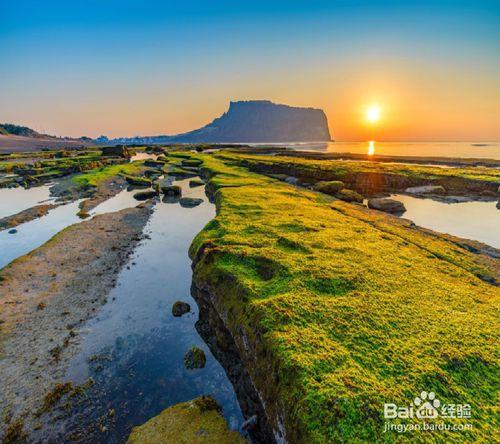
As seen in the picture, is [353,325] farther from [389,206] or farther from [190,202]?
[190,202]

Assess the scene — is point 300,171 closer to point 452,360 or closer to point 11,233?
point 11,233

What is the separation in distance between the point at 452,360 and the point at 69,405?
11971mm

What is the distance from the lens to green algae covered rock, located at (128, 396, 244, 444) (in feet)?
25.9

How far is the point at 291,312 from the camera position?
8.54 m

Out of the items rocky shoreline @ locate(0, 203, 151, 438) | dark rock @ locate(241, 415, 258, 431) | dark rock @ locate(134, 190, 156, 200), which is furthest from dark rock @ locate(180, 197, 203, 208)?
dark rock @ locate(241, 415, 258, 431)

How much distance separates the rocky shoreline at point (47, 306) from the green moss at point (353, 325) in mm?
6671

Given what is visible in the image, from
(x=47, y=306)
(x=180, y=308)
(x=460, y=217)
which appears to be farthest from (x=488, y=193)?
(x=47, y=306)

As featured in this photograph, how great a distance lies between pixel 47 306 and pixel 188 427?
443 inches

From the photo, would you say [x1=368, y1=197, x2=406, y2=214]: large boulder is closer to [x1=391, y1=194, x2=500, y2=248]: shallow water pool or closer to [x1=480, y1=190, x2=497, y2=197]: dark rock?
[x1=391, y1=194, x2=500, y2=248]: shallow water pool
